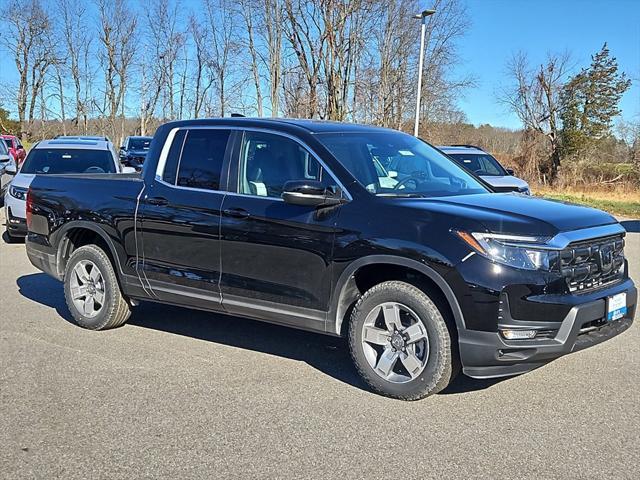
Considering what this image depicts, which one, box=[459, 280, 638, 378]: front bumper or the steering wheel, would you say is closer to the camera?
box=[459, 280, 638, 378]: front bumper

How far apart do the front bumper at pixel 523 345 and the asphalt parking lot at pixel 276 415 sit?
0.33m

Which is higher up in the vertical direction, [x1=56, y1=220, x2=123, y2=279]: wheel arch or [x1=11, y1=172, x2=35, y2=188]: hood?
[x1=11, y1=172, x2=35, y2=188]: hood

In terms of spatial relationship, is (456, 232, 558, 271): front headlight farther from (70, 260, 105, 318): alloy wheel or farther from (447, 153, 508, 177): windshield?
(447, 153, 508, 177): windshield

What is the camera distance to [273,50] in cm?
3369

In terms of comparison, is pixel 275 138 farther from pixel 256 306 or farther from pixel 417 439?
pixel 417 439

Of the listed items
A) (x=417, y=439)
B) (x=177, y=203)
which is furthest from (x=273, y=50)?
(x=417, y=439)

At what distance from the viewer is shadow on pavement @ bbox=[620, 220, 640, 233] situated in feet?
51.5

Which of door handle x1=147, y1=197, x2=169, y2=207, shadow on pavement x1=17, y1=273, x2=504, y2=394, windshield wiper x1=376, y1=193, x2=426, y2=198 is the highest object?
windshield wiper x1=376, y1=193, x2=426, y2=198

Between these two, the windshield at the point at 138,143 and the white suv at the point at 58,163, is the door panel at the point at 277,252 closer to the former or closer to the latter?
the white suv at the point at 58,163

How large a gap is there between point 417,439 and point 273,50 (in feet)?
105

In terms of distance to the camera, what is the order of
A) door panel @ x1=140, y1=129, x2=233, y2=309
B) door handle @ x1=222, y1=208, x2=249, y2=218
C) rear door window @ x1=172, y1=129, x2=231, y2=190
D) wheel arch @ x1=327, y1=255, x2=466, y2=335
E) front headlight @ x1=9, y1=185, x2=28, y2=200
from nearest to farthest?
wheel arch @ x1=327, y1=255, x2=466, y2=335
door handle @ x1=222, y1=208, x2=249, y2=218
door panel @ x1=140, y1=129, x2=233, y2=309
rear door window @ x1=172, y1=129, x2=231, y2=190
front headlight @ x1=9, y1=185, x2=28, y2=200

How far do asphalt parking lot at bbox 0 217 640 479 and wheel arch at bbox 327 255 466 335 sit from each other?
1.67ft

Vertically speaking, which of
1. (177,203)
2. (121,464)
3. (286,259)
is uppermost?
(177,203)

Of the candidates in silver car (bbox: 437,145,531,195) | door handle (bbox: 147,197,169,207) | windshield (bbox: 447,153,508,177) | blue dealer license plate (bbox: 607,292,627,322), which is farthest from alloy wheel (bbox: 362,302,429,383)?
windshield (bbox: 447,153,508,177)
